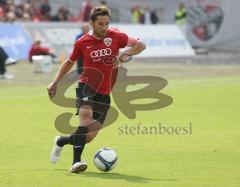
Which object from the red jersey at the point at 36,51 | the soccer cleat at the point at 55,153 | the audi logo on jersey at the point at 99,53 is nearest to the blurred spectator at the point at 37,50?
the red jersey at the point at 36,51

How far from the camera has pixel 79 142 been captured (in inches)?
446

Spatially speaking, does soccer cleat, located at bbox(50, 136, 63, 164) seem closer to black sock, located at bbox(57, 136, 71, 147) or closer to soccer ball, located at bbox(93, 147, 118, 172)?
black sock, located at bbox(57, 136, 71, 147)

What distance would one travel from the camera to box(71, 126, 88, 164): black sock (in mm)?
11258

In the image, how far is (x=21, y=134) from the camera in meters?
15.9

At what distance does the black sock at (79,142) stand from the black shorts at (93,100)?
336 mm

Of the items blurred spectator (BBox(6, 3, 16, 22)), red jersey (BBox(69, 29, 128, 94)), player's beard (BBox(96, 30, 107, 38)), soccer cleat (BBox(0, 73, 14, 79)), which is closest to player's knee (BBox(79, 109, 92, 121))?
red jersey (BBox(69, 29, 128, 94))

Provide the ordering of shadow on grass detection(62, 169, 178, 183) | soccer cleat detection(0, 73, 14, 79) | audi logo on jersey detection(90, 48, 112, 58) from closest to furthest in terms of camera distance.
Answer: shadow on grass detection(62, 169, 178, 183) → audi logo on jersey detection(90, 48, 112, 58) → soccer cleat detection(0, 73, 14, 79)

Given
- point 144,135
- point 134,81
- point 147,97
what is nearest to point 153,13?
point 134,81

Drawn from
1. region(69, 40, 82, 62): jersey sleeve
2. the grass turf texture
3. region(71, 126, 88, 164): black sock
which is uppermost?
region(69, 40, 82, 62): jersey sleeve

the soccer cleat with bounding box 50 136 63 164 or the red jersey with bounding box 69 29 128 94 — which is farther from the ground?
the red jersey with bounding box 69 29 128 94

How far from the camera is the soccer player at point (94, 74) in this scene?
37.4ft

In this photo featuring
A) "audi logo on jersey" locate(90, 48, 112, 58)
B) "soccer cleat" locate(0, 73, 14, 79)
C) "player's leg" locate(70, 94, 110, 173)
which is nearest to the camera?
"player's leg" locate(70, 94, 110, 173)

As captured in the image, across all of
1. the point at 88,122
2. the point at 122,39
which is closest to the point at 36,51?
the point at 122,39

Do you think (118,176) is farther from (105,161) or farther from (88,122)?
(88,122)
